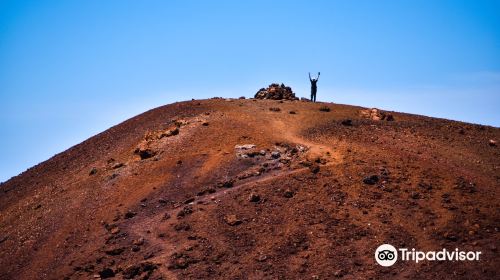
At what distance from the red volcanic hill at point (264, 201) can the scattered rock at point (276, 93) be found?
4.98 meters

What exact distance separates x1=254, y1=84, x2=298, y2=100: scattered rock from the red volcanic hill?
4.98 meters

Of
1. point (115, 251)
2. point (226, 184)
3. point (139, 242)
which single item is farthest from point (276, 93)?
point (115, 251)

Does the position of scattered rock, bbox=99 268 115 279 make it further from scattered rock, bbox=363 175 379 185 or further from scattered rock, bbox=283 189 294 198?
scattered rock, bbox=363 175 379 185

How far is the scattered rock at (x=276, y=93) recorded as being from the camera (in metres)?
30.2

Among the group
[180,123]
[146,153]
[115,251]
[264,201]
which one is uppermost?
[180,123]

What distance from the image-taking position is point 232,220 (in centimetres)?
1552

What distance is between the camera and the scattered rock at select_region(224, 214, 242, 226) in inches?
608

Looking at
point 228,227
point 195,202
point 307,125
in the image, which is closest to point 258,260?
point 228,227

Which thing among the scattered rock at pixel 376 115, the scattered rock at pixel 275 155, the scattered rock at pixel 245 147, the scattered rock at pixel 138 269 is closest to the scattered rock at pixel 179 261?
the scattered rock at pixel 138 269

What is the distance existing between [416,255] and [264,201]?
5.74 metres

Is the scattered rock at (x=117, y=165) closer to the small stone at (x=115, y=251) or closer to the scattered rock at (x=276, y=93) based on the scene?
the small stone at (x=115, y=251)

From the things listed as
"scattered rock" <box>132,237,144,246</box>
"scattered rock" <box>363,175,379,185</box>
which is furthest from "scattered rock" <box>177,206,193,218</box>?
"scattered rock" <box>363,175,379,185</box>

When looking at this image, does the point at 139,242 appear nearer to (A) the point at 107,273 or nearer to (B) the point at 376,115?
(A) the point at 107,273

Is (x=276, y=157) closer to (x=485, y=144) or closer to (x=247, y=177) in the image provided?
(x=247, y=177)
